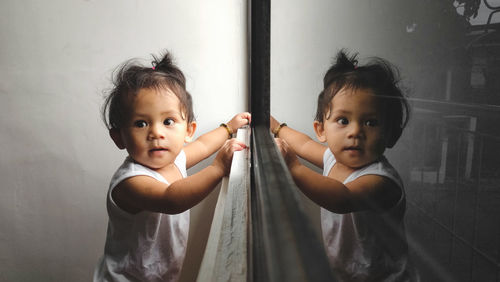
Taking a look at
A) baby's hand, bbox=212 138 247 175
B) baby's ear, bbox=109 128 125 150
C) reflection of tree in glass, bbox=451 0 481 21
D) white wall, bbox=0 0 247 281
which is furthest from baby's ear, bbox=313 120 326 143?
white wall, bbox=0 0 247 281

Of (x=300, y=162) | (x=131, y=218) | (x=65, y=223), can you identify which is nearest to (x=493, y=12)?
(x=300, y=162)

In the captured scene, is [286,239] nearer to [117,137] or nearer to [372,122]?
[372,122]

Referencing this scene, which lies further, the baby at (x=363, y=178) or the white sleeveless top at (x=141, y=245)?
the white sleeveless top at (x=141, y=245)

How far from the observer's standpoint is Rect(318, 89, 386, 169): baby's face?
0.08 meters

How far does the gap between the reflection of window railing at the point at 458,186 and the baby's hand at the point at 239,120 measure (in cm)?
83

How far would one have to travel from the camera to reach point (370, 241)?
9cm

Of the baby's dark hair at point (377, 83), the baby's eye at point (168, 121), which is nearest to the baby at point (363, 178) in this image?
the baby's dark hair at point (377, 83)

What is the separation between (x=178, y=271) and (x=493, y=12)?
0.90 m

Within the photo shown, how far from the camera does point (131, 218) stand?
29.8 inches

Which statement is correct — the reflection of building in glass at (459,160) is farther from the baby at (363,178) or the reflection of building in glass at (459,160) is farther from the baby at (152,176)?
the baby at (152,176)

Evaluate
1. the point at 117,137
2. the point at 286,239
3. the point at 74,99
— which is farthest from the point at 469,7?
the point at 74,99

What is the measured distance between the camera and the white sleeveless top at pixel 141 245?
751 millimetres

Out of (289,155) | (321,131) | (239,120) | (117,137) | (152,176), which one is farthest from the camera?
(239,120)

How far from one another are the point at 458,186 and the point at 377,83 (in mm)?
45
